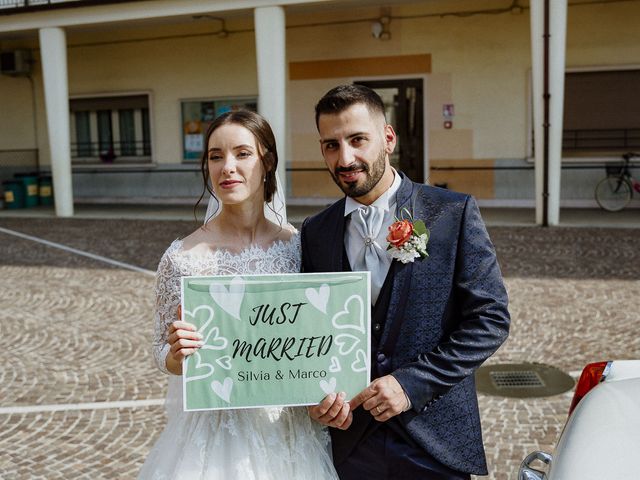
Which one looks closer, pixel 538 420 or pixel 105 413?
pixel 538 420

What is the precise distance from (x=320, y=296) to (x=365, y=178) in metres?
0.39

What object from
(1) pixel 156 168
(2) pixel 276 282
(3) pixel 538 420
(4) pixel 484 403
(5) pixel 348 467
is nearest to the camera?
(2) pixel 276 282

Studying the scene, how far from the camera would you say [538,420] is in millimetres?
4758

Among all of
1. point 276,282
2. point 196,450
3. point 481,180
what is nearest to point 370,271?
point 276,282

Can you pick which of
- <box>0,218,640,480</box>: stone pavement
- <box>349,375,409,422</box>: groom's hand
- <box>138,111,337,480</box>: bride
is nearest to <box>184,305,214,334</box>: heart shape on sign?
<box>138,111,337,480</box>: bride

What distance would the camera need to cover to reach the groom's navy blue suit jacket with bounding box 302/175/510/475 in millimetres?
2227

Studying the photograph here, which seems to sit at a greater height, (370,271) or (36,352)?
(370,271)

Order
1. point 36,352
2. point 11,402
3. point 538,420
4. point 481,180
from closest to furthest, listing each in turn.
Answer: point 538,420 → point 11,402 → point 36,352 → point 481,180

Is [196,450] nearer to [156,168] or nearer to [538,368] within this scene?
[538,368]

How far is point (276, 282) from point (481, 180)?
14.9 metres

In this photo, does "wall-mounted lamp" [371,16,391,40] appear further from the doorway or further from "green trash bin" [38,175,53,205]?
"green trash bin" [38,175,53,205]

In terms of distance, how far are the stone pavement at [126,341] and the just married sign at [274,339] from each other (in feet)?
7.30

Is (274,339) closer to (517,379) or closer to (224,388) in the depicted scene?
(224,388)

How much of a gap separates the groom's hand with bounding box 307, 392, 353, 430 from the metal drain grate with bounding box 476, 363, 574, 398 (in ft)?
10.8
